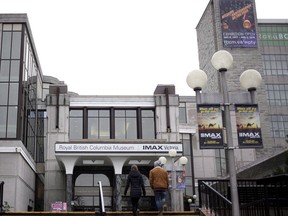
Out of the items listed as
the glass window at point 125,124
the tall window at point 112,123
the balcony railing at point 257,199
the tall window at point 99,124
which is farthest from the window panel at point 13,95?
the balcony railing at point 257,199

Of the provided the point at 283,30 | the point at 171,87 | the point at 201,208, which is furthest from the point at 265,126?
the point at 201,208

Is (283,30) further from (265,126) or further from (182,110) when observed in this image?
(182,110)

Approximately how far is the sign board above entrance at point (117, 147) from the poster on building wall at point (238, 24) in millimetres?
42711

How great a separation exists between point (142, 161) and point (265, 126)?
133ft

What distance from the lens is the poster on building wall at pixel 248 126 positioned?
1051 cm

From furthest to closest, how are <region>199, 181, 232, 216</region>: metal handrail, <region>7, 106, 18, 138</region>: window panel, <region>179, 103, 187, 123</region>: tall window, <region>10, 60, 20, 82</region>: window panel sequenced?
<region>179, 103, 187, 123</region>: tall window
<region>10, 60, 20, 82</region>: window panel
<region>7, 106, 18, 138</region>: window panel
<region>199, 181, 232, 216</region>: metal handrail

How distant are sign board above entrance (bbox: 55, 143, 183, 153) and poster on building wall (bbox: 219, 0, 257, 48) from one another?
4271 centimetres

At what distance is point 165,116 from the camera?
41.4 meters

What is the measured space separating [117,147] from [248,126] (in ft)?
79.0

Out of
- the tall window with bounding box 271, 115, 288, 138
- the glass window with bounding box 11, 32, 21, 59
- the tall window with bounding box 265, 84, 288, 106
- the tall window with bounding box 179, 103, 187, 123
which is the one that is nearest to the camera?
the glass window with bounding box 11, 32, 21, 59

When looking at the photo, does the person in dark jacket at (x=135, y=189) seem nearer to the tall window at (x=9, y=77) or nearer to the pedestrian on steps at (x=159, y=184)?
the pedestrian on steps at (x=159, y=184)

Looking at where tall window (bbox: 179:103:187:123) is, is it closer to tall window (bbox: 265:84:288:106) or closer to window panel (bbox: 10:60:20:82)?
tall window (bbox: 265:84:288:106)

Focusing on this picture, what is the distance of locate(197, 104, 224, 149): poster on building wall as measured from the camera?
1019 cm

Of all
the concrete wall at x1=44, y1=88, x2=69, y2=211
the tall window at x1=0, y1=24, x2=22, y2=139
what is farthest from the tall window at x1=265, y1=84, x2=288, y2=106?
the tall window at x1=0, y1=24, x2=22, y2=139
